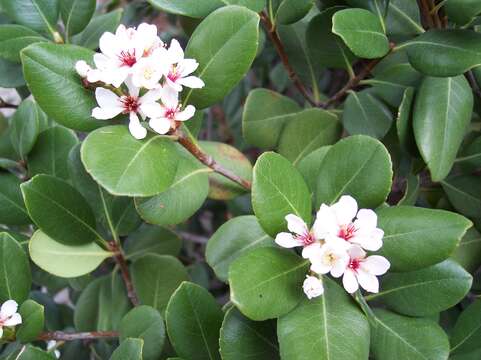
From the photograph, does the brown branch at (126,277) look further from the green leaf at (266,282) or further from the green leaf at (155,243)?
the green leaf at (266,282)

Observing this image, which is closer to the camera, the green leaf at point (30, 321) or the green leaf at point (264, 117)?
the green leaf at point (30, 321)

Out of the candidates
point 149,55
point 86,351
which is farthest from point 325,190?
point 86,351

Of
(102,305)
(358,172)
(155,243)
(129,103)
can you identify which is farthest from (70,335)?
(358,172)

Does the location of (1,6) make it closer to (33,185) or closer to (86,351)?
(33,185)

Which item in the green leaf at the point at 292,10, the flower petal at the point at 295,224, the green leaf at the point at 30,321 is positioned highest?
the green leaf at the point at 292,10

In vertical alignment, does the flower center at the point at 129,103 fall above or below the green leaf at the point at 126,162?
above

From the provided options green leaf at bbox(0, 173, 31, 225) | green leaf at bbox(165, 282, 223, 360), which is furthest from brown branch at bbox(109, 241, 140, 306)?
green leaf at bbox(165, 282, 223, 360)

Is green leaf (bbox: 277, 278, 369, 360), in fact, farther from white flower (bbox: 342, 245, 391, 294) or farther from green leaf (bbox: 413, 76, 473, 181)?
green leaf (bbox: 413, 76, 473, 181)

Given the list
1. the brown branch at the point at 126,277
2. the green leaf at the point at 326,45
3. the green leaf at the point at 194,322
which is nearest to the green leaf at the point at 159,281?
the brown branch at the point at 126,277
